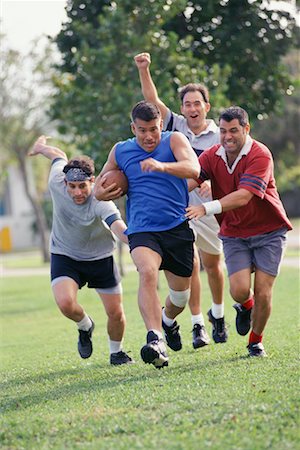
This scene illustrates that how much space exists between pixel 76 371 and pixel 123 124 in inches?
431

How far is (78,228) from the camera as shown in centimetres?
973

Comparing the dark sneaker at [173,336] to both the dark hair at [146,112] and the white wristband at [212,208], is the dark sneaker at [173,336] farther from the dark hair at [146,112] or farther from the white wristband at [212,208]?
the dark hair at [146,112]

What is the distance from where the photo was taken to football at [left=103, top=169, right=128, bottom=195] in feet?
28.7

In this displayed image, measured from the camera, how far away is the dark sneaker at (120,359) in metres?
10.1

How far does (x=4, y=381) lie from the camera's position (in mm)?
9719

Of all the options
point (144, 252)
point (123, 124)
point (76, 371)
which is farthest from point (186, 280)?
point (123, 124)

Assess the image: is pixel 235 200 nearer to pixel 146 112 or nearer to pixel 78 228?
pixel 146 112

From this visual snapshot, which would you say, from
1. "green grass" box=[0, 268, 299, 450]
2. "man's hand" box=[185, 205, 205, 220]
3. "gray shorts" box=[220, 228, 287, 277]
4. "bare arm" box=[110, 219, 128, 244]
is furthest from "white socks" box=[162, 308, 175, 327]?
"man's hand" box=[185, 205, 205, 220]

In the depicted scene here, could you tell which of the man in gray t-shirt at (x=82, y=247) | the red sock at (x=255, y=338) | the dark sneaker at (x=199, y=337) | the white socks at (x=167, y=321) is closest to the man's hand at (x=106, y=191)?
the man in gray t-shirt at (x=82, y=247)

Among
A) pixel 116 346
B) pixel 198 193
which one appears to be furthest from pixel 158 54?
pixel 116 346

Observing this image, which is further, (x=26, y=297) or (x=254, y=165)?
(x=26, y=297)

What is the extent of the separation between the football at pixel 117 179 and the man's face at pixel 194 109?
1.62m

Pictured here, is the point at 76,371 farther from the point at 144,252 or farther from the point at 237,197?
the point at 237,197

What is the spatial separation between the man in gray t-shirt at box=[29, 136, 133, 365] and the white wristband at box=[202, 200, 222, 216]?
1.01 meters
